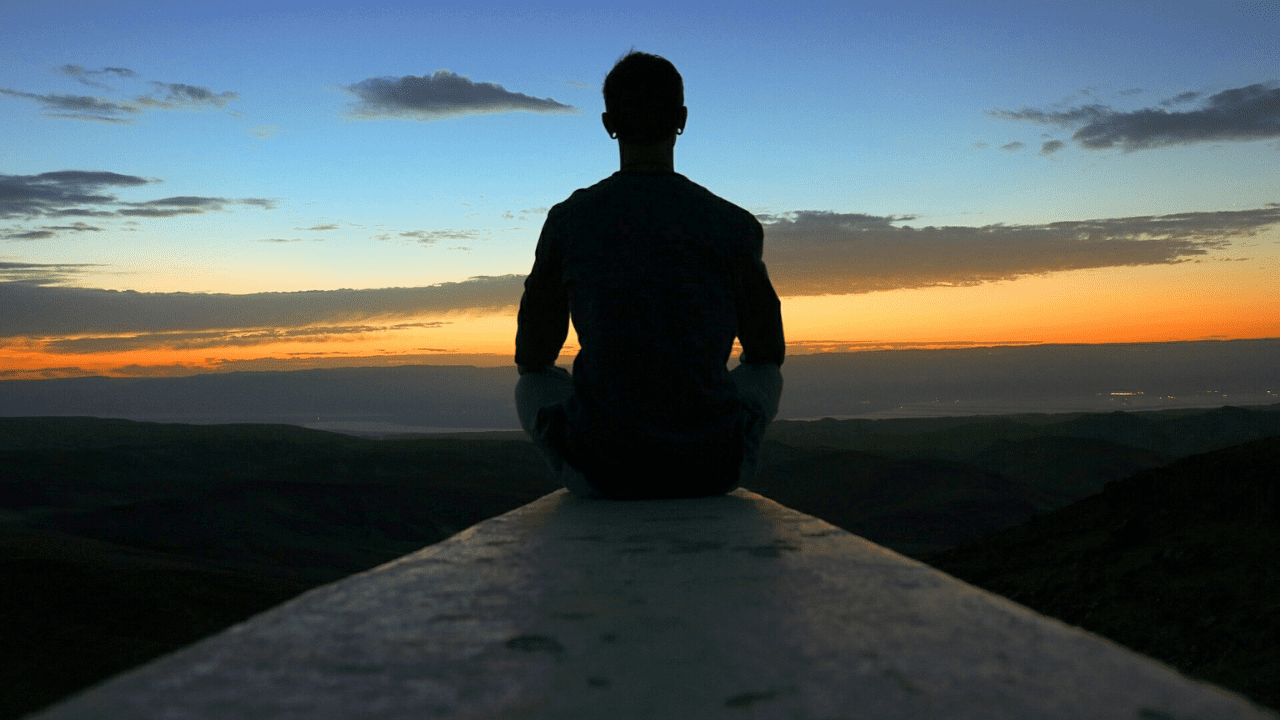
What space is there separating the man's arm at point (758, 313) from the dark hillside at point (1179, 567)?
18.5 ft

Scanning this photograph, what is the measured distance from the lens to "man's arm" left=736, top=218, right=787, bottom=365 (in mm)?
2811

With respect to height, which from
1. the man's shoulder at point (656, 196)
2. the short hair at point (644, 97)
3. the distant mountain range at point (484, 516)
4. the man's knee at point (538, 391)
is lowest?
the distant mountain range at point (484, 516)

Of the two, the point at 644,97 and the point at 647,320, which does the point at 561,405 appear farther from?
the point at 644,97

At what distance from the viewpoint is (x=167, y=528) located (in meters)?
29.8

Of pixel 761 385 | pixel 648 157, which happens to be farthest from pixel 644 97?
pixel 761 385

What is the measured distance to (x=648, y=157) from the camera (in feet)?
9.49

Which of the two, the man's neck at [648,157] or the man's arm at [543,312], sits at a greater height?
the man's neck at [648,157]

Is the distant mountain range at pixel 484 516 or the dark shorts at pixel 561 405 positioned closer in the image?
the dark shorts at pixel 561 405

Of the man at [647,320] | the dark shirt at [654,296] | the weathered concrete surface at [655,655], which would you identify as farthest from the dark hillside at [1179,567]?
the weathered concrete surface at [655,655]

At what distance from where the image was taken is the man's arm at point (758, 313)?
281cm

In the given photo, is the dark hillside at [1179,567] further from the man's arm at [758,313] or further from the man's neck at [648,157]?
the man's neck at [648,157]

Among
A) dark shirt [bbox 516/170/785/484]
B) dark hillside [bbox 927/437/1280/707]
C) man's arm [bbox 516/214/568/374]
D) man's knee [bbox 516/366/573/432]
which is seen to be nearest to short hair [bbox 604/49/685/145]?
dark shirt [bbox 516/170/785/484]

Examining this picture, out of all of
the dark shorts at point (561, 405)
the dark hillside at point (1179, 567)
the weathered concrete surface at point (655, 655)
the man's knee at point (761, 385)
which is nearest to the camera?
the weathered concrete surface at point (655, 655)

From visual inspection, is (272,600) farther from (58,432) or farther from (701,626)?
(58,432)
